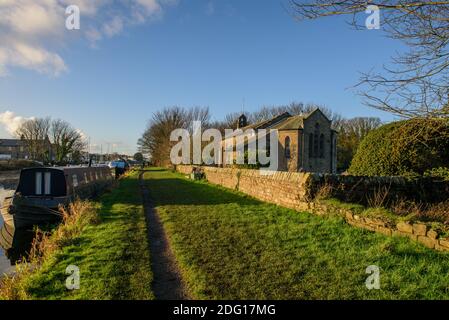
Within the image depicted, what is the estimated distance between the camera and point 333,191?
377 inches

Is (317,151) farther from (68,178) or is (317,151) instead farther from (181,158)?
(68,178)

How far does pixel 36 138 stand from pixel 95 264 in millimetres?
73230

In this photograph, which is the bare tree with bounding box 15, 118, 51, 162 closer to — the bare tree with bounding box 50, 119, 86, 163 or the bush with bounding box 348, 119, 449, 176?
the bare tree with bounding box 50, 119, 86, 163

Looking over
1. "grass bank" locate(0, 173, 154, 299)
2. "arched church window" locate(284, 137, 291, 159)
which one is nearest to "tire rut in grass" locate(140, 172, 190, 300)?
"grass bank" locate(0, 173, 154, 299)

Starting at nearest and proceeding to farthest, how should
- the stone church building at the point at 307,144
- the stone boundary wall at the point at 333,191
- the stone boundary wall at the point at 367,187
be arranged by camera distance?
the stone boundary wall at the point at 333,191, the stone boundary wall at the point at 367,187, the stone church building at the point at 307,144

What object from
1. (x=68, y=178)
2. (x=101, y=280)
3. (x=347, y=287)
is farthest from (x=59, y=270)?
(x=68, y=178)

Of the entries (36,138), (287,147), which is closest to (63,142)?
(36,138)

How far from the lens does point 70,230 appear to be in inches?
357

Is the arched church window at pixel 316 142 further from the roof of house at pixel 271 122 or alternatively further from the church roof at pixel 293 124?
the roof of house at pixel 271 122

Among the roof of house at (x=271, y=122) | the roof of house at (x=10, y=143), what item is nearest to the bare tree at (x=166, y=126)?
the roof of house at (x=271, y=122)

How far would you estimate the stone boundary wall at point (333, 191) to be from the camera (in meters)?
6.15

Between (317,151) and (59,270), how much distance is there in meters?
35.7

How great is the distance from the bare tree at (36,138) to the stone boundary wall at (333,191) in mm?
62276

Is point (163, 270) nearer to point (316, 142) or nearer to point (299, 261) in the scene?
point (299, 261)
